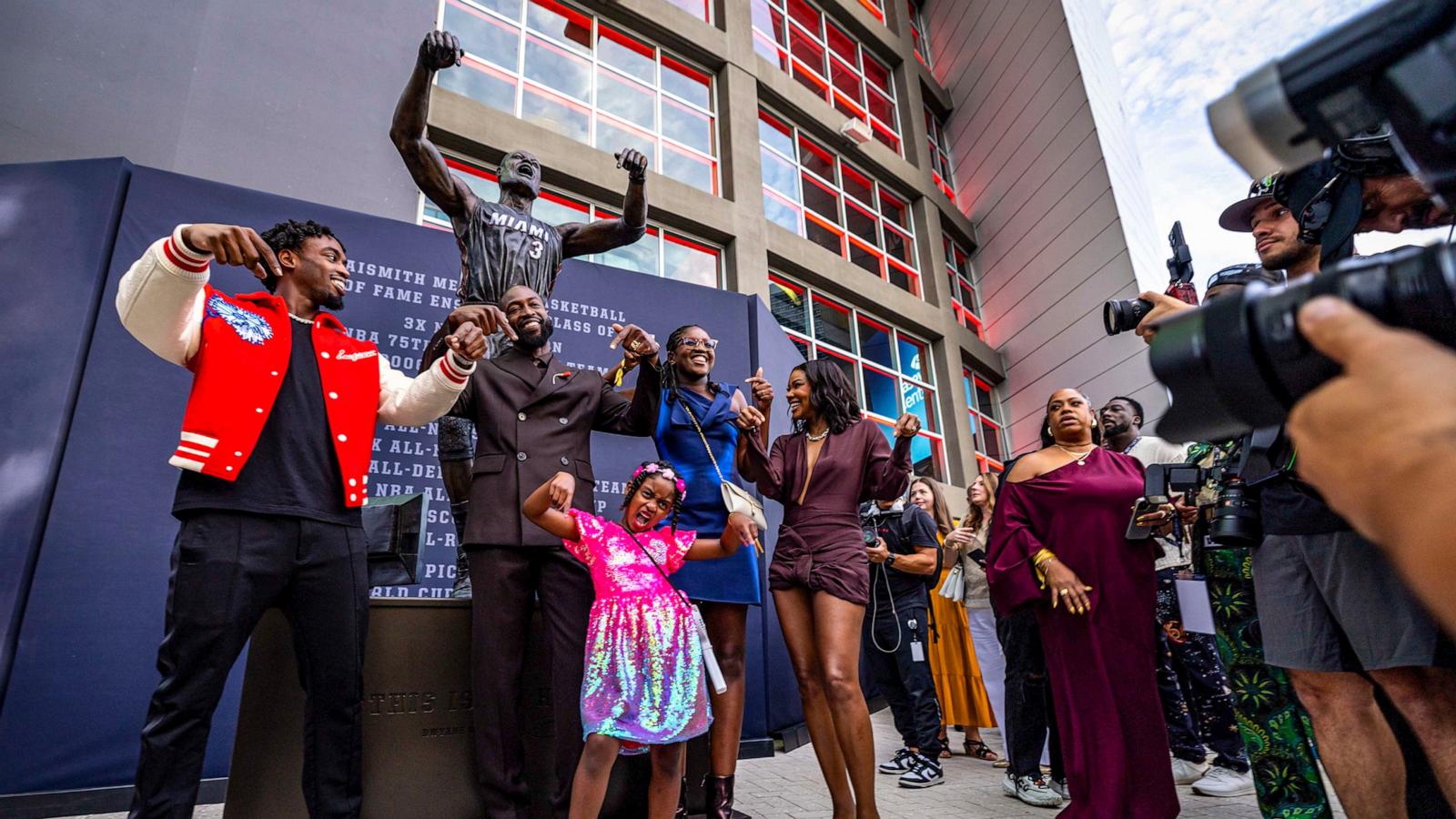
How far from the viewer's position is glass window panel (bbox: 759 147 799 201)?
12.3 m

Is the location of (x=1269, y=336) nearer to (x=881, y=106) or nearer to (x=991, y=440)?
(x=991, y=440)

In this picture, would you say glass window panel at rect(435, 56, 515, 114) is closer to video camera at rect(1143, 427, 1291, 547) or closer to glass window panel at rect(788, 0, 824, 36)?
glass window panel at rect(788, 0, 824, 36)

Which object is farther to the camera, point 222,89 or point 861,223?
point 861,223

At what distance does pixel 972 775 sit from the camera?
425cm

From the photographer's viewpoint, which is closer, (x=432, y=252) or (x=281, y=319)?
(x=281, y=319)

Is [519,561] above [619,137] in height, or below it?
below

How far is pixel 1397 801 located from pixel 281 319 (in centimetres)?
342

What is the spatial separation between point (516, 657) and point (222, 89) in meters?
4.88

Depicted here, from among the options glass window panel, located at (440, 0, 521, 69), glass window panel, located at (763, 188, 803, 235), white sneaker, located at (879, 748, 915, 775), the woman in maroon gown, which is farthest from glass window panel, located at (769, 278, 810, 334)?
the woman in maroon gown

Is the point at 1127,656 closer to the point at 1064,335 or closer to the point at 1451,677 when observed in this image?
the point at 1451,677

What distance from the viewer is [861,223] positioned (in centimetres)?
1403

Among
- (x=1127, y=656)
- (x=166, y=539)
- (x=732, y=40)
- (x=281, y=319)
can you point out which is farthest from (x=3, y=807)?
(x=732, y=40)

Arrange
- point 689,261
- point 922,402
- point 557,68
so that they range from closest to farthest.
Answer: point 557,68
point 689,261
point 922,402

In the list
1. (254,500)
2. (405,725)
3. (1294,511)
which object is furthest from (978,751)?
(254,500)
